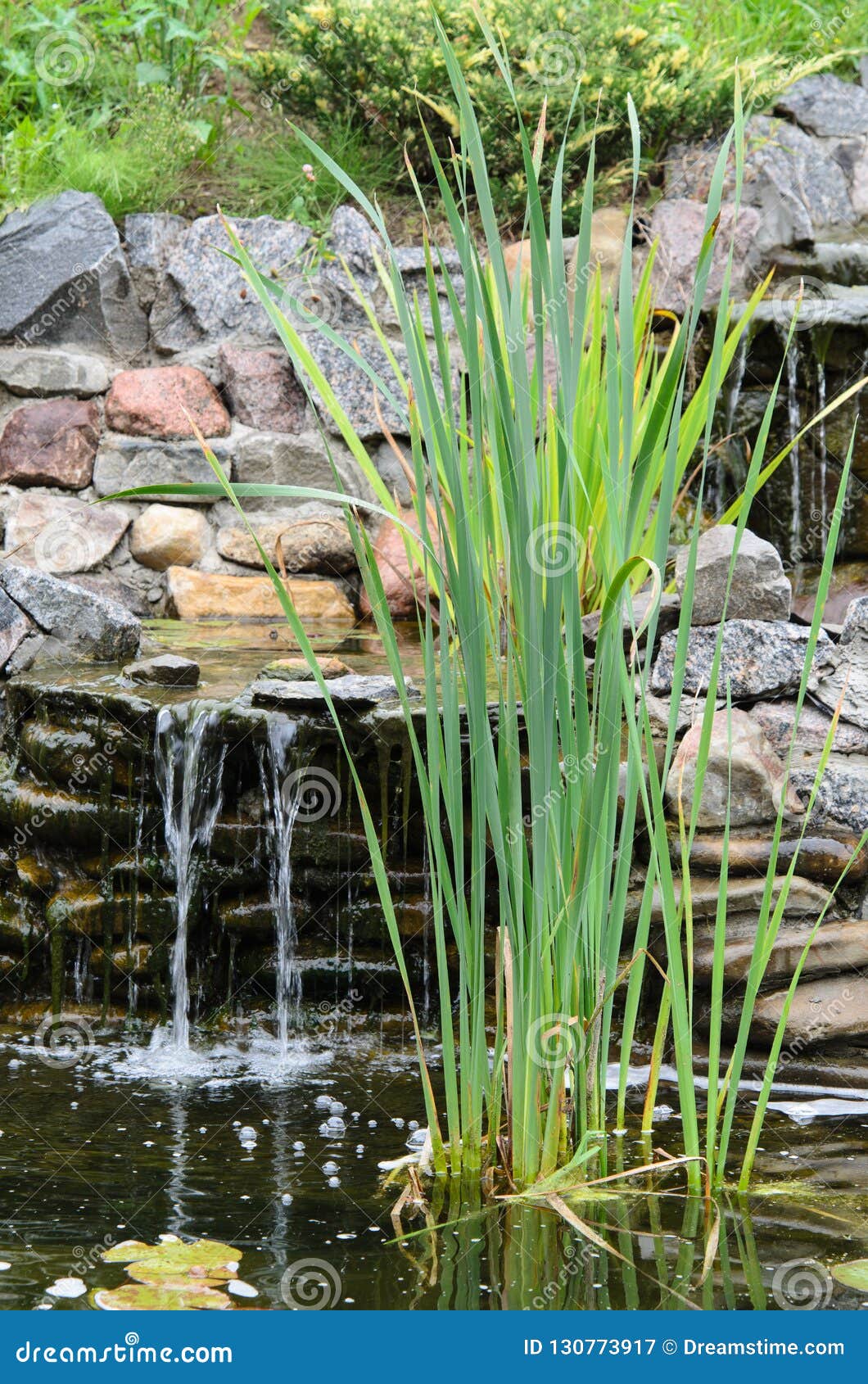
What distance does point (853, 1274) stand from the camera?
5.72 ft

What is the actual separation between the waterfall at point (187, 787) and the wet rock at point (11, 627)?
0.95m

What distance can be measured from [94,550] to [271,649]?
1072mm

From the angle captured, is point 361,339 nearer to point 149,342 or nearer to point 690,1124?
point 149,342

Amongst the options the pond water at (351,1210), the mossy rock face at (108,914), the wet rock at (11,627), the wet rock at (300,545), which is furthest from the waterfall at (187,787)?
the wet rock at (300,545)

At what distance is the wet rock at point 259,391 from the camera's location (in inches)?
205

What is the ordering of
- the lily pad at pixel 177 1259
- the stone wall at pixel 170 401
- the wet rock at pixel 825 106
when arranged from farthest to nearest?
the wet rock at pixel 825 106 < the stone wall at pixel 170 401 < the lily pad at pixel 177 1259

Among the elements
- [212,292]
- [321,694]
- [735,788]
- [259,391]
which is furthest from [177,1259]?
[212,292]

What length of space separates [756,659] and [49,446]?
299 cm

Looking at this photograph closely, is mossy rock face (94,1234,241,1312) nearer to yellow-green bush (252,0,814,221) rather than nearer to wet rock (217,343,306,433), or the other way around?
wet rock (217,343,306,433)

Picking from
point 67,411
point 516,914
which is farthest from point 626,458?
point 67,411

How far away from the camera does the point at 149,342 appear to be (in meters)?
5.32

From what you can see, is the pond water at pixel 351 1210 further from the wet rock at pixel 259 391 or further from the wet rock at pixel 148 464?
the wet rock at pixel 259 391

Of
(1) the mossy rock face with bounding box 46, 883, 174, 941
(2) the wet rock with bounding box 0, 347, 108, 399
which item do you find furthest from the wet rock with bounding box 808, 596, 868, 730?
(2) the wet rock with bounding box 0, 347, 108, 399

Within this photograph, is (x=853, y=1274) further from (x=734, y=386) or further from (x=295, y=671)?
(x=734, y=386)
